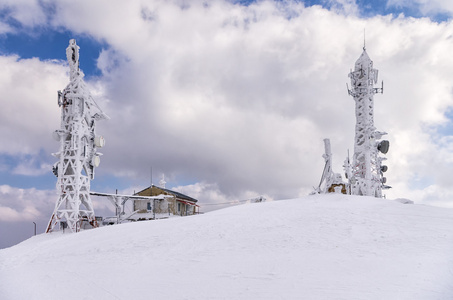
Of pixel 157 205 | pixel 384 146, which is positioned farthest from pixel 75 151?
pixel 384 146

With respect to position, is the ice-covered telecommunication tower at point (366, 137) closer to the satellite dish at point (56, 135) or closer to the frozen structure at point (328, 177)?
the frozen structure at point (328, 177)

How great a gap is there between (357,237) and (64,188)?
106 ft

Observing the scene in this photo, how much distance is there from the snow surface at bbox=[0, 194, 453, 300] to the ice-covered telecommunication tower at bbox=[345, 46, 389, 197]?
19.9 metres

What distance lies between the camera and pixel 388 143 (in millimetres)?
44625

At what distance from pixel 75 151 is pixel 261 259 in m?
31.0

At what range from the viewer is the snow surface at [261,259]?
40.8ft

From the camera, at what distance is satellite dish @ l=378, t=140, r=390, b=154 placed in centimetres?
4441

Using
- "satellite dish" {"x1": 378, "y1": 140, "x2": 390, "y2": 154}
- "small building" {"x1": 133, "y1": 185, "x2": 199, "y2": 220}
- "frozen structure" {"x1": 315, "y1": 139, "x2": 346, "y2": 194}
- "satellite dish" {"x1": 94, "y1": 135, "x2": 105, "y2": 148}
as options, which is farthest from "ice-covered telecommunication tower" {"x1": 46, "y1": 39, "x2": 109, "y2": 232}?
"satellite dish" {"x1": 378, "y1": 140, "x2": 390, "y2": 154}

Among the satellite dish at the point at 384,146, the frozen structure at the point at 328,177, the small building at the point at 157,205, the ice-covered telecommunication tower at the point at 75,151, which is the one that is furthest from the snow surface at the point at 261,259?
the small building at the point at 157,205

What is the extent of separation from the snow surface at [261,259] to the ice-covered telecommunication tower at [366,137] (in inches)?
784

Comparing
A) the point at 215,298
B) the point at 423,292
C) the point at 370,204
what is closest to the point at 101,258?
the point at 215,298

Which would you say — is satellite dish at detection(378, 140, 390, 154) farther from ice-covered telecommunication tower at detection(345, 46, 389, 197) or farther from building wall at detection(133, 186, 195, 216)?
building wall at detection(133, 186, 195, 216)

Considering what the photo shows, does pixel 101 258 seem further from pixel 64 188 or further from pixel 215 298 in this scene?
pixel 64 188

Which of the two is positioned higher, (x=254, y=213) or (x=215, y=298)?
(x=254, y=213)
